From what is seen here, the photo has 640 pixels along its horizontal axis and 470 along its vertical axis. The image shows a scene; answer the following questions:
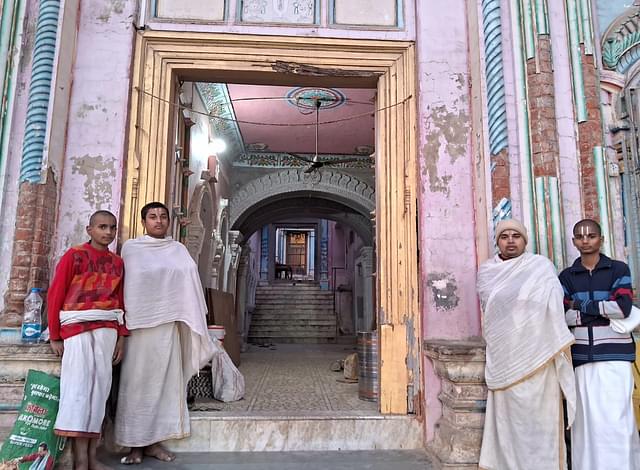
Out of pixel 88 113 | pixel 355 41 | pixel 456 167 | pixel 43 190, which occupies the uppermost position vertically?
pixel 355 41

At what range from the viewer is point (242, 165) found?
10023 millimetres

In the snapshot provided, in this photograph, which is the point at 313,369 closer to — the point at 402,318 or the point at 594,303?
the point at 402,318

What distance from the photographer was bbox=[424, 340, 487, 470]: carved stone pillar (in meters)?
2.92

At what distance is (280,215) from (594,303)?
983cm

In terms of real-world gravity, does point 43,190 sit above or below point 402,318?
above

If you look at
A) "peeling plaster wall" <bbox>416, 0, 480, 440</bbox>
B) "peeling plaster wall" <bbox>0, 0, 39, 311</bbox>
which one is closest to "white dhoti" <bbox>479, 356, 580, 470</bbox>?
"peeling plaster wall" <bbox>416, 0, 480, 440</bbox>

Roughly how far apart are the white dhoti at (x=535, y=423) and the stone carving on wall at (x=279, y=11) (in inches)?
117

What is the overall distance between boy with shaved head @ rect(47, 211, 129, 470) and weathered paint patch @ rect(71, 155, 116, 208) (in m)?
0.67

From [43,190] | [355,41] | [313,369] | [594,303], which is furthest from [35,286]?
[313,369]

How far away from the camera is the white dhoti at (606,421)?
2.62 meters

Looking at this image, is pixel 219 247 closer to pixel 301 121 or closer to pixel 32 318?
pixel 301 121

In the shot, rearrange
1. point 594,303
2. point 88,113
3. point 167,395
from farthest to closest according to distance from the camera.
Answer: point 88,113 < point 167,395 < point 594,303

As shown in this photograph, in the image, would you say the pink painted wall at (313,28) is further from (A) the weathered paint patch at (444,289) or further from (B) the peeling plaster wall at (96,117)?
(A) the weathered paint patch at (444,289)

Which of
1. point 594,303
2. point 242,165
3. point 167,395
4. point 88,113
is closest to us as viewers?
point 594,303
